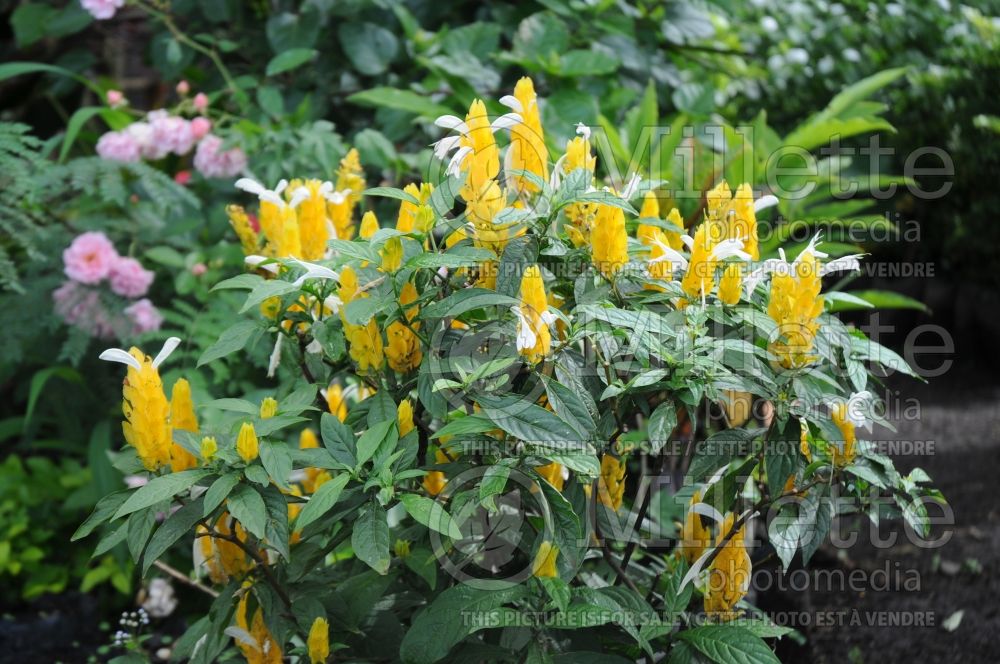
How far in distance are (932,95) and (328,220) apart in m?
3.04

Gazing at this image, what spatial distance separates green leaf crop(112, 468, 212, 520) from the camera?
126 centimetres

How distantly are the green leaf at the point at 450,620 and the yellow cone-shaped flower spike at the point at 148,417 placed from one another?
1.45ft

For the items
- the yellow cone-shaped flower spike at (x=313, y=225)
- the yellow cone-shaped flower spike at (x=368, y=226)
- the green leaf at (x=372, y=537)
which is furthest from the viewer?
the yellow cone-shaped flower spike at (x=313, y=225)

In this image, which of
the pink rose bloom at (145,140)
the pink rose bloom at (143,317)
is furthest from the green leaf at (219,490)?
the pink rose bloom at (145,140)

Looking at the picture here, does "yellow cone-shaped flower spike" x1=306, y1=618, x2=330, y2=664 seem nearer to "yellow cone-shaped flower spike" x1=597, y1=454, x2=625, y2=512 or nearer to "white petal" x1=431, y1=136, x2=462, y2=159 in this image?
"yellow cone-shaped flower spike" x1=597, y1=454, x2=625, y2=512

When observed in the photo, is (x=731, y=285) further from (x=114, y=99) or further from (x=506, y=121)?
(x=114, y=99)

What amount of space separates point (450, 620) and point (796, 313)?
0.63 metres

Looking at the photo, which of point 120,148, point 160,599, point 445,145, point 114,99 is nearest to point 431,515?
point 445,145

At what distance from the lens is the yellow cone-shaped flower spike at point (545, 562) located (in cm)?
134

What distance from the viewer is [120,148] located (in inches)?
111

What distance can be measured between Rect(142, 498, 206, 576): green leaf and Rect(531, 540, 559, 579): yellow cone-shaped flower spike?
46 cm

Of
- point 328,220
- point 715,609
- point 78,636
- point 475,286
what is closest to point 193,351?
point 78,636

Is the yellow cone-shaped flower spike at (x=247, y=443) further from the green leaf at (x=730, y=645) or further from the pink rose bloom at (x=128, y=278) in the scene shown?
the pink rose bloom at (x=128, y=278)

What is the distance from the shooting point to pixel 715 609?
1.57 meters
